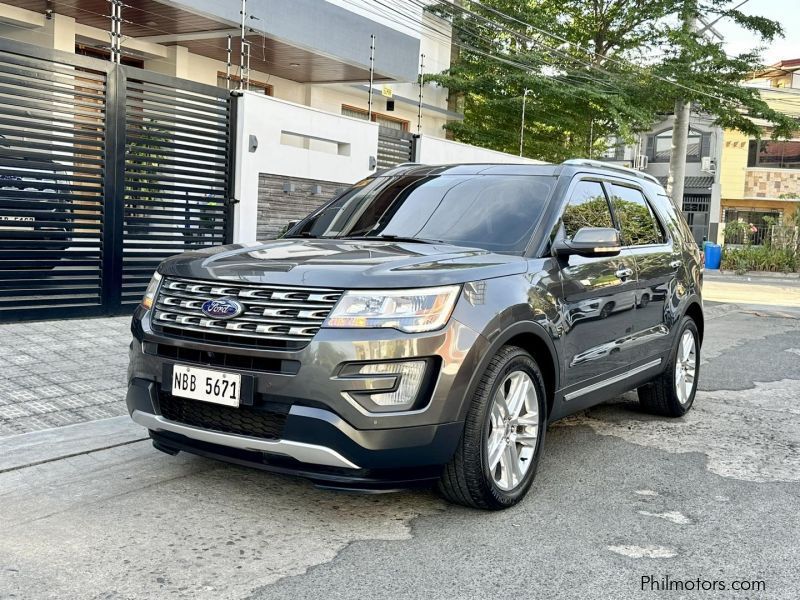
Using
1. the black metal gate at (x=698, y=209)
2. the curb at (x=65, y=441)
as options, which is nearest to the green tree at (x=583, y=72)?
the curb at (x=65, y=441)

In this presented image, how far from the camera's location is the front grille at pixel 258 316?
12.3 feet

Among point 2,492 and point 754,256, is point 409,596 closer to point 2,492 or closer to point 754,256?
point 2,492

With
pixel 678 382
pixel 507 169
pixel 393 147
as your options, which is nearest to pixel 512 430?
A: pixel 507 169

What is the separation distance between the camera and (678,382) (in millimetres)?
6414

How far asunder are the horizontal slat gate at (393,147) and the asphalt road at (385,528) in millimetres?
9121

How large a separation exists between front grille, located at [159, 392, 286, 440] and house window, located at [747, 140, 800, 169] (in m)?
47.4

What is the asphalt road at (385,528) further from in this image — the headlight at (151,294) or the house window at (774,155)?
the house window at (774,155)

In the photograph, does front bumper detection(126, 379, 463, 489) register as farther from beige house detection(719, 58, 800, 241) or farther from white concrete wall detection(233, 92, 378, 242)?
beige house detection(719, 58, 800, 241)

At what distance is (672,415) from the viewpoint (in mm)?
6430

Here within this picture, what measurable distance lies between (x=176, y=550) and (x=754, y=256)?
2694 centimetres

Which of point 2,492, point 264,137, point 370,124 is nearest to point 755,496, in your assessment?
point 2,492

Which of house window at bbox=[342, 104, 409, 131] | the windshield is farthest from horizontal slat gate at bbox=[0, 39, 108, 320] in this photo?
house window at bbox=[342, 104, 409, 131]

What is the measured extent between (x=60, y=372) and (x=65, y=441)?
1.69m

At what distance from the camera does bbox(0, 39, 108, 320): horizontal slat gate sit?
798 centimetres
